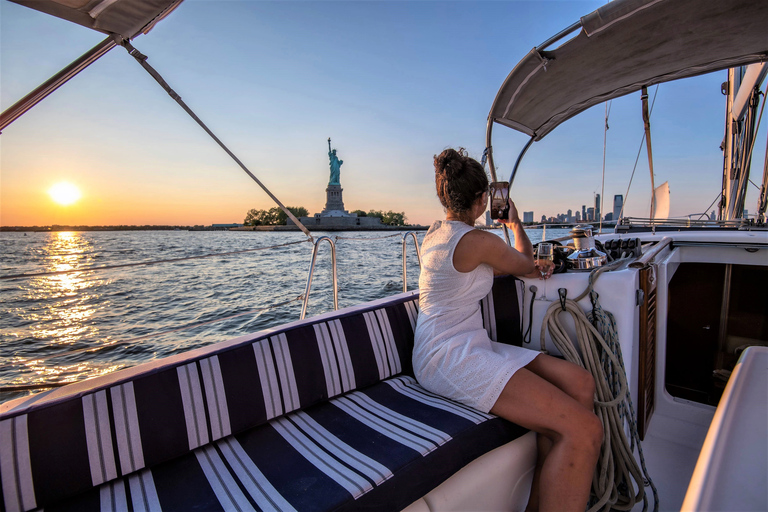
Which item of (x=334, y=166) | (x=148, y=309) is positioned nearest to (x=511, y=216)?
(x=148, y=309)

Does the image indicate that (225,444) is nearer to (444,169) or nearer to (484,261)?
(484,261)

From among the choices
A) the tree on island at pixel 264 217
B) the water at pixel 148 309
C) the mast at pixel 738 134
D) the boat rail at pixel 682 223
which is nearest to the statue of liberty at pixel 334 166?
the tree on island at pixel 264 217

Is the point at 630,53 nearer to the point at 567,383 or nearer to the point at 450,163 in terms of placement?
the point at 450,163

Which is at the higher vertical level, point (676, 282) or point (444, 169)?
point (444, 169)

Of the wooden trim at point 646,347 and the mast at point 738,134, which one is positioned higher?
the mast at point 738,134

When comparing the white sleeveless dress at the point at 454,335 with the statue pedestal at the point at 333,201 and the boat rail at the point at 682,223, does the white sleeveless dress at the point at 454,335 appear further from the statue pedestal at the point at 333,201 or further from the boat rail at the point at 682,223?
the statue pedestal at the point at 333,201

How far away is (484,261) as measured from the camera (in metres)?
1.39

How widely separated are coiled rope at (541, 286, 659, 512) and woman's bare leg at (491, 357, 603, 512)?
0.26 meters

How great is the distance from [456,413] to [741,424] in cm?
78

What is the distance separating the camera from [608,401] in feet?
4.64

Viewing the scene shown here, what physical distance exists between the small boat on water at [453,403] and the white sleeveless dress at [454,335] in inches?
3.5

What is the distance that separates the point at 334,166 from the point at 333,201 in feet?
16.6

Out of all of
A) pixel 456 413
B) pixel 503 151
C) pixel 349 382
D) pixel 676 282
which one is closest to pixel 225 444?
pixel 349 382

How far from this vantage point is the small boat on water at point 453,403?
93 cm
